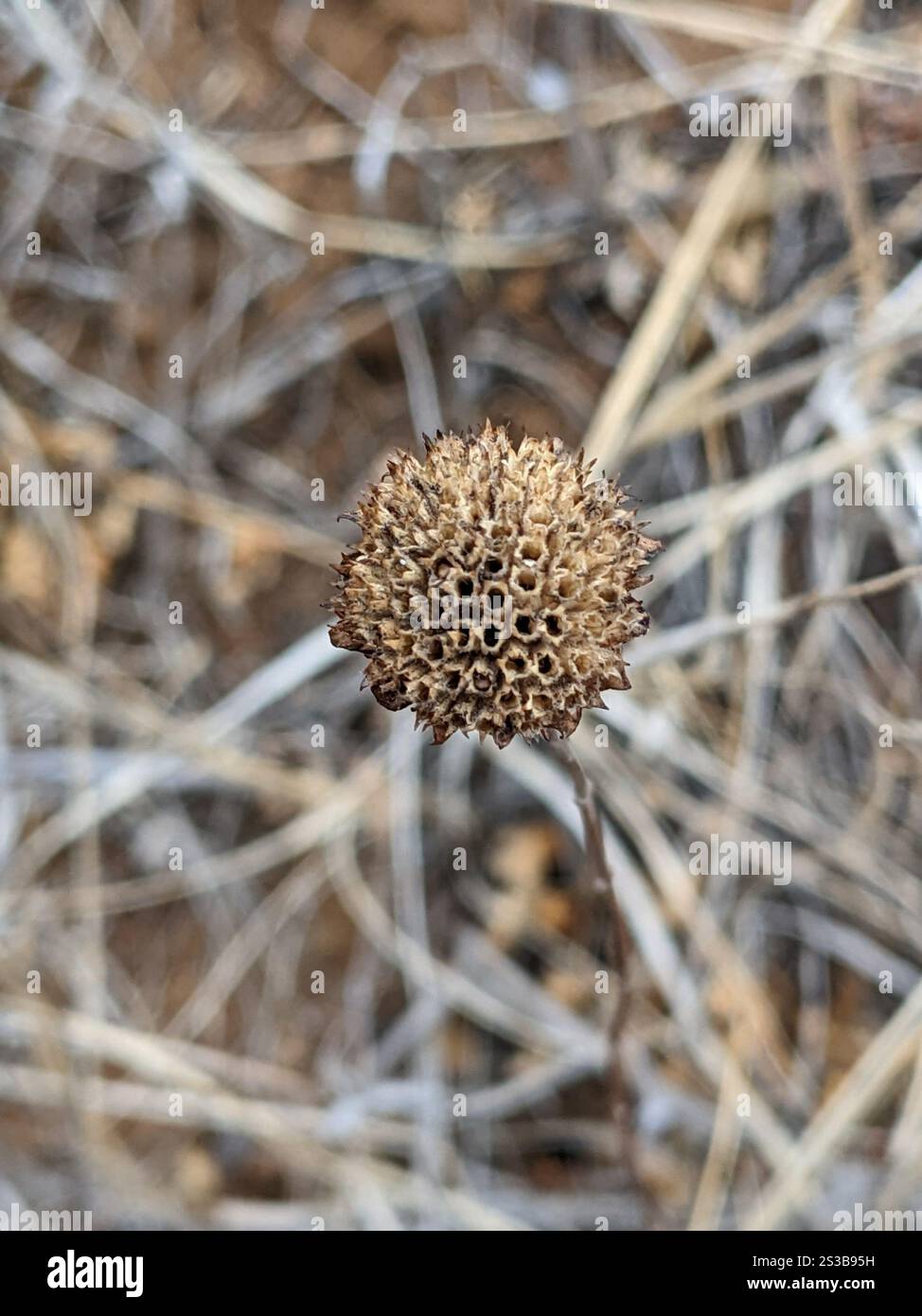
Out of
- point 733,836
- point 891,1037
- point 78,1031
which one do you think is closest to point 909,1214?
point 891,1037

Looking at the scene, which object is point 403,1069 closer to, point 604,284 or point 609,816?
point 609,816

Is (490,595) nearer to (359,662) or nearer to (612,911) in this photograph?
(612,911)

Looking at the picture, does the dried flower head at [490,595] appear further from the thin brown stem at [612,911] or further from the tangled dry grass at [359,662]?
the tangled dry grass at [359,662]

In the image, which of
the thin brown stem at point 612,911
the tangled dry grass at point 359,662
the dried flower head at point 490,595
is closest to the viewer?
the dried flower head at point 490,595

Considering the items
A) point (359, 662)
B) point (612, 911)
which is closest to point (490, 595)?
point (612, 911)

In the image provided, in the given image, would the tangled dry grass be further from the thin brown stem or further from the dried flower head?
the dried flower head

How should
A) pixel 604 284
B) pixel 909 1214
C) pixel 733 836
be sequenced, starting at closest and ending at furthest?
1. pixel 909 1214
2. pixel 733 836
3. pixel 604 284

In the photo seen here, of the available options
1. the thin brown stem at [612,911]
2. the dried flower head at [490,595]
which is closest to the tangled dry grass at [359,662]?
the thin brown stem at [612,911]
